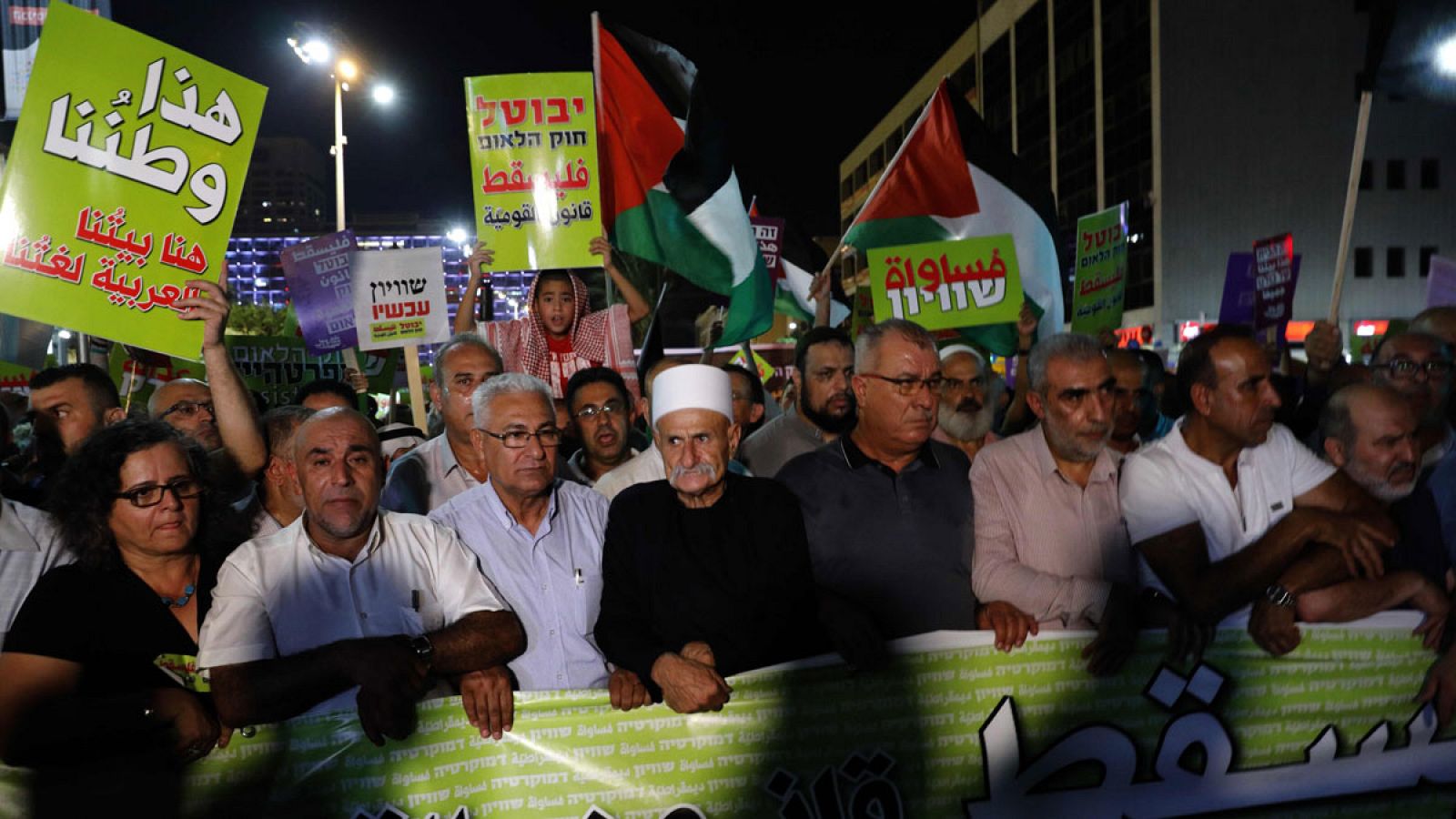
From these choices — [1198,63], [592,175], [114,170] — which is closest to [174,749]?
[114,170]

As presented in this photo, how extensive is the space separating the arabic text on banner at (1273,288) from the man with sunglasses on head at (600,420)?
9.04 m

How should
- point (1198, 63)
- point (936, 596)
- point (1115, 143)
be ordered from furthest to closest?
point (1115, 143)
point (1198, 63)
point (936, 596)

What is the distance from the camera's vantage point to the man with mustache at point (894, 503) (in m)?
3.58

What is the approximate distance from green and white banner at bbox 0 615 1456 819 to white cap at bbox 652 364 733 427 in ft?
2.77

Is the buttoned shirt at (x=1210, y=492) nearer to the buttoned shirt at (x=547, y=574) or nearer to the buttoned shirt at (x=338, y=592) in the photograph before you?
the buttoned shirt at (x=547, y=574)

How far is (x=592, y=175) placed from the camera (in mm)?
6945

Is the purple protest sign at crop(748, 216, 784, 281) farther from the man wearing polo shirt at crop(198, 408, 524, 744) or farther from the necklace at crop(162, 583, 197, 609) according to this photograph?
the necklace at crop(162, 583, 197, 609)

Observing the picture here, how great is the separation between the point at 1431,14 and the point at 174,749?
302 inches

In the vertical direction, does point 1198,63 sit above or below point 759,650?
above

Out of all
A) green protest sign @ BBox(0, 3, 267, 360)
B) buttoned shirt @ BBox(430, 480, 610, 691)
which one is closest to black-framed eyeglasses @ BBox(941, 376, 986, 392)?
buttoned shirt @ BBox(430, 480, 610, 691)

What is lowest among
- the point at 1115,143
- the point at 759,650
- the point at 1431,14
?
the point at 759,650

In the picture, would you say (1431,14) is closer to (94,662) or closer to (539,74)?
(539,74)

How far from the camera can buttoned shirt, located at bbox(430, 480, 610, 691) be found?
11.3 ft

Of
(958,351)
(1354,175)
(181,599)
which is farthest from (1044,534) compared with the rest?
(1354,175)
